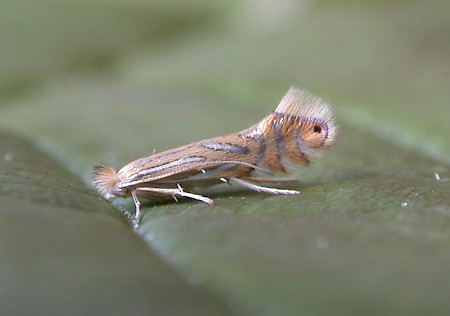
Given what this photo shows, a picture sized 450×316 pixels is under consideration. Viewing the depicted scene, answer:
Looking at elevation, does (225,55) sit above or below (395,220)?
above

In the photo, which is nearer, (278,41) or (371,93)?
(371,93)

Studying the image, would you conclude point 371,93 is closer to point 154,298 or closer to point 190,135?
point 190,135

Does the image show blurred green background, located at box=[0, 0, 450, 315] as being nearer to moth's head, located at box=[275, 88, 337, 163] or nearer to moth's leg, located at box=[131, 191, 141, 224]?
moth's leg, located at box=[131, 191, 141, 224]

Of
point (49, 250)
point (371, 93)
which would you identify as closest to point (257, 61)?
point (371, 93)

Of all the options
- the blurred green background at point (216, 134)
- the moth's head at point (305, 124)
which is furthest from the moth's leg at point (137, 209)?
the moth's head at point (305, 124)

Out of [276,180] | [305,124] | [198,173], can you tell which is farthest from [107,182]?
[305,124]

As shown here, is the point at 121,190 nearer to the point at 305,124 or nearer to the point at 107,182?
the point at 107,182

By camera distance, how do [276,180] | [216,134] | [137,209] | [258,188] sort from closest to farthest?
[137,209], [258,188], [276,180], [216,134]
